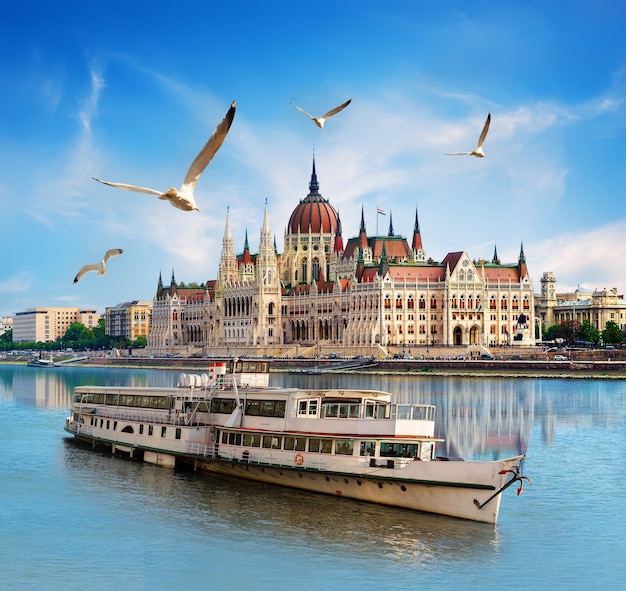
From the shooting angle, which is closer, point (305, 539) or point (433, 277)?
point (305, 539)

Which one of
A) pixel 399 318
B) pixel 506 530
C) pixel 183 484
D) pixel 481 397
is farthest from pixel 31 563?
pixel 399 318

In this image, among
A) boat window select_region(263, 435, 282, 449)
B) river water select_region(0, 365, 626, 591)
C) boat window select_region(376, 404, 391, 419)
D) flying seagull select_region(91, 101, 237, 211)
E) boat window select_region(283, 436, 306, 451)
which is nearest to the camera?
flying seagull select_region(91, 101, 237, 211)

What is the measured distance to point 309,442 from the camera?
43719 mm

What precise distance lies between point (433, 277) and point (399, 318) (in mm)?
9768

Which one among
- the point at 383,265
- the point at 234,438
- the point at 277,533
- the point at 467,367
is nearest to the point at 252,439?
the point at 234,438

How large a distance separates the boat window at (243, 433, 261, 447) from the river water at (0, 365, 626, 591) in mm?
1630

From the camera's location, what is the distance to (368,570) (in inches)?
1312

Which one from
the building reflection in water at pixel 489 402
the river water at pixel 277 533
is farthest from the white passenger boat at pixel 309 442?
the building reflection in water at pixel 489 402

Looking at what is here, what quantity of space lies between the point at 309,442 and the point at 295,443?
0.80m

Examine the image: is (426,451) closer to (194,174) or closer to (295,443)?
(295,443)

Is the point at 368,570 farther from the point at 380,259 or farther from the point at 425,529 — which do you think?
the point at 380,259

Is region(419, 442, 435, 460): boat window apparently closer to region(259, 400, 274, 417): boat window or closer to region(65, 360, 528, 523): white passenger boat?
region(65, 360, 528, 523): white passenger boat

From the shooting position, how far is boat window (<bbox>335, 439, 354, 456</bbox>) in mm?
42281

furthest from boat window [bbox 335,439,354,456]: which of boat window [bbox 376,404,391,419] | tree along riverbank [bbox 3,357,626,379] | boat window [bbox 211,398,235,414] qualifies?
tree along riverbank [bbox 3,357,626,379]
